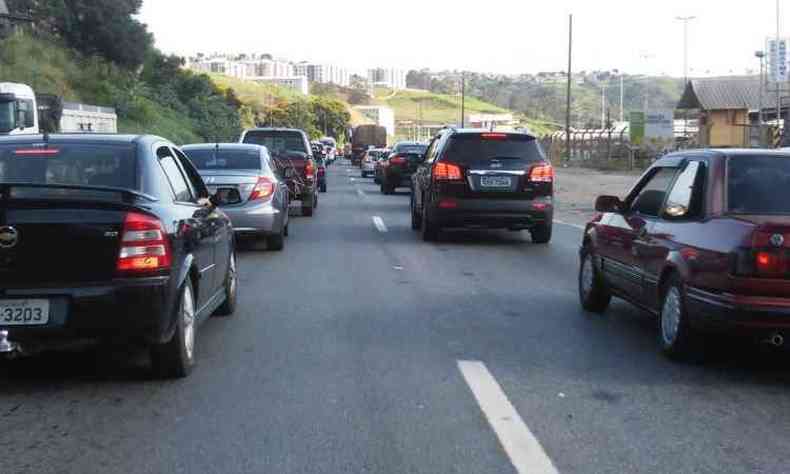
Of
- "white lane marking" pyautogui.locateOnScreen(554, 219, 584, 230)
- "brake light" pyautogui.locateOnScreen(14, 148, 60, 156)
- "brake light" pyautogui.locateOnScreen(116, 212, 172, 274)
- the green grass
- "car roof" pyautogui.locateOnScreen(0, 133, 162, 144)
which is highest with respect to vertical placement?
the green grass

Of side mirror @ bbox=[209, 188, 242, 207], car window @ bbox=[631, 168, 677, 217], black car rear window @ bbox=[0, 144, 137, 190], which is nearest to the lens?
black car rear window @ bbox=[0, 144, 137, 190]

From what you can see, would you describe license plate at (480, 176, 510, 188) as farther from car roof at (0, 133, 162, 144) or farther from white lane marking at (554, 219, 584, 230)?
car roof at (0, 133, 162, 144)

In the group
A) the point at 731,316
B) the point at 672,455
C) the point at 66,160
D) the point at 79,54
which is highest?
the point at 79,54

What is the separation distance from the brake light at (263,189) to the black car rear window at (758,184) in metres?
8.15

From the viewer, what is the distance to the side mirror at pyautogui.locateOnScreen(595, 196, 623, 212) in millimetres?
9266

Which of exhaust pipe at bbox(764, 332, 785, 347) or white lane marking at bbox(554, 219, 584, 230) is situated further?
white lane marking at bbox(554, 219, 584, 230)

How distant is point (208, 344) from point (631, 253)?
331cm

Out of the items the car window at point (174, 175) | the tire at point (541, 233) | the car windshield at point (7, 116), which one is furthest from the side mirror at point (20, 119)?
the car window at point (174, 175)

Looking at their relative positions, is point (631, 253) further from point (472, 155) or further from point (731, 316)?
point (472, 155)

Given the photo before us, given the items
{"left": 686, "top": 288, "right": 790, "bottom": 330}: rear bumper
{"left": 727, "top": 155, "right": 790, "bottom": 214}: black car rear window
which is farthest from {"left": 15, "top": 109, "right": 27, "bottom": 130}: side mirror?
{"left": 686, "top": 288, "right": 790, "bottom": 330}: rear bumper

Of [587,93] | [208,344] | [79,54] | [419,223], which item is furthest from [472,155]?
[587,93]

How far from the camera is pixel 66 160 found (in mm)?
7250

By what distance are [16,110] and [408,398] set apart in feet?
71.1

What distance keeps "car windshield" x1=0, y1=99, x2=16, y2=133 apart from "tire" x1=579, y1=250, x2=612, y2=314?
18727 millimetres
